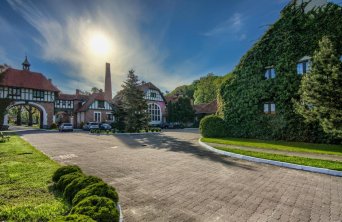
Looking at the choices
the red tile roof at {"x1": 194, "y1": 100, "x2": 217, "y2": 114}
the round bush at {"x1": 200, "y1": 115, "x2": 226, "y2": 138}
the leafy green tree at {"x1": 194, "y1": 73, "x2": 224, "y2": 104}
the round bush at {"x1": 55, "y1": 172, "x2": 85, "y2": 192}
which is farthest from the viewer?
the leafy green tree at {"x1": 194, "y1": 73, "x2": 224, "y2": 104}

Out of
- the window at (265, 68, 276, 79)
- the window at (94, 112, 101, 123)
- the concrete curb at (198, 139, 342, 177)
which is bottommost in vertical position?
the concrete curb at (198, 139, 342, 177)

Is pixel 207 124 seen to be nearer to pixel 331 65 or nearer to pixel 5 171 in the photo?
pixel 331 65

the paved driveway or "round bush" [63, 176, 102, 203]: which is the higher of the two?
"round bush" [63, 176, 102, 203]

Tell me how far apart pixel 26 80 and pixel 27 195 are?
141 feet

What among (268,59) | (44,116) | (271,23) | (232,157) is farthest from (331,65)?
(44,116)

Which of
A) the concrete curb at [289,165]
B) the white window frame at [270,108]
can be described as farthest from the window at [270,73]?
the concrete curb at [289,165]

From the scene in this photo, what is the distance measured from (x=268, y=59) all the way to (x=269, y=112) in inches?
199

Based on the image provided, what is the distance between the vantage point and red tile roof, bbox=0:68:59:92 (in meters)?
36.3

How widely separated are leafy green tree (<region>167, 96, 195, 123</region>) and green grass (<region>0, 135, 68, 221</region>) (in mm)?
37673

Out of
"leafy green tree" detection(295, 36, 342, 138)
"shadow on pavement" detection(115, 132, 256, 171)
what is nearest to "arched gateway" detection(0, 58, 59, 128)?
"shadow on pavement" detection(115, 132, 256, 171)

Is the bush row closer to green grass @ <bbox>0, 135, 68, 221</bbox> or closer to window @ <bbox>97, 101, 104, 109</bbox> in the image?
green grass @ <bbox>0, 135, 68, 221</bbox>

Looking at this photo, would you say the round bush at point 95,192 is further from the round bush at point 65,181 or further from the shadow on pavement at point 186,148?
the shadow on pavement at point 186,148

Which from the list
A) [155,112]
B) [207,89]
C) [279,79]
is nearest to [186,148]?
[279,79]

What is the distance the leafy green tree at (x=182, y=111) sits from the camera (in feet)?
147
